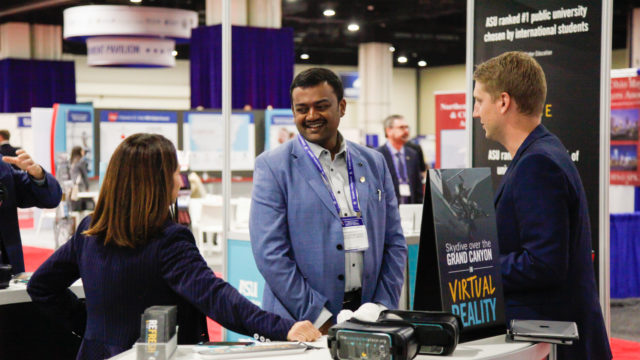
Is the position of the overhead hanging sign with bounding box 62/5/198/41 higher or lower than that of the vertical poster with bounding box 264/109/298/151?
higher

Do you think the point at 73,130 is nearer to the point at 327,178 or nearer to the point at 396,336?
the point at 327,178

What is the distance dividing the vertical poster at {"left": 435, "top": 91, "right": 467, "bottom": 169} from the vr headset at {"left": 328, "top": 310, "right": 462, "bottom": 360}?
751cm

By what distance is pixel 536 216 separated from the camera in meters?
2.10

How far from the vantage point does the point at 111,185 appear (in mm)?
2113

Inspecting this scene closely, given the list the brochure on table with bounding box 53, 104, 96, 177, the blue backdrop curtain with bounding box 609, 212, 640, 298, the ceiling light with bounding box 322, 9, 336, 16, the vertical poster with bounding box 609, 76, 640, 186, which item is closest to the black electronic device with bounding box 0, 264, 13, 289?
the blue backdrop curtain with bounding box 609, 212, 640, 298

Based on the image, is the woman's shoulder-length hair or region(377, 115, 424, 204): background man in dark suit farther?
region(377, 115, 424, 204): background man in dark suit

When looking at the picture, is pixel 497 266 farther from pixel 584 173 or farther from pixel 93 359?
pixel 584 173

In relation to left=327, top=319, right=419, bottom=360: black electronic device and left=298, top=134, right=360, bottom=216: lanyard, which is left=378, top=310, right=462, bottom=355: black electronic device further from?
left=298, top=134, right=360, bottom=216: lanyard

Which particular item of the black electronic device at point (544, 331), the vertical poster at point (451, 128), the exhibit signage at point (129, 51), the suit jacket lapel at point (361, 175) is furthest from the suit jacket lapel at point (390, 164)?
the exhibit signage at point (129, 51)

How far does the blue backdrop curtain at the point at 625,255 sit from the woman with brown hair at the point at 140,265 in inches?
229

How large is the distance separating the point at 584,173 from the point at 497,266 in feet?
5.77

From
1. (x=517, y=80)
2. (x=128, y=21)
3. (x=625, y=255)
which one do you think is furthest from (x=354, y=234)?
(x=128, y=21)

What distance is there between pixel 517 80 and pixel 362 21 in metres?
17.1

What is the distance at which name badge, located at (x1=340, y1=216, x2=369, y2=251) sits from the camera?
2.57 meters
